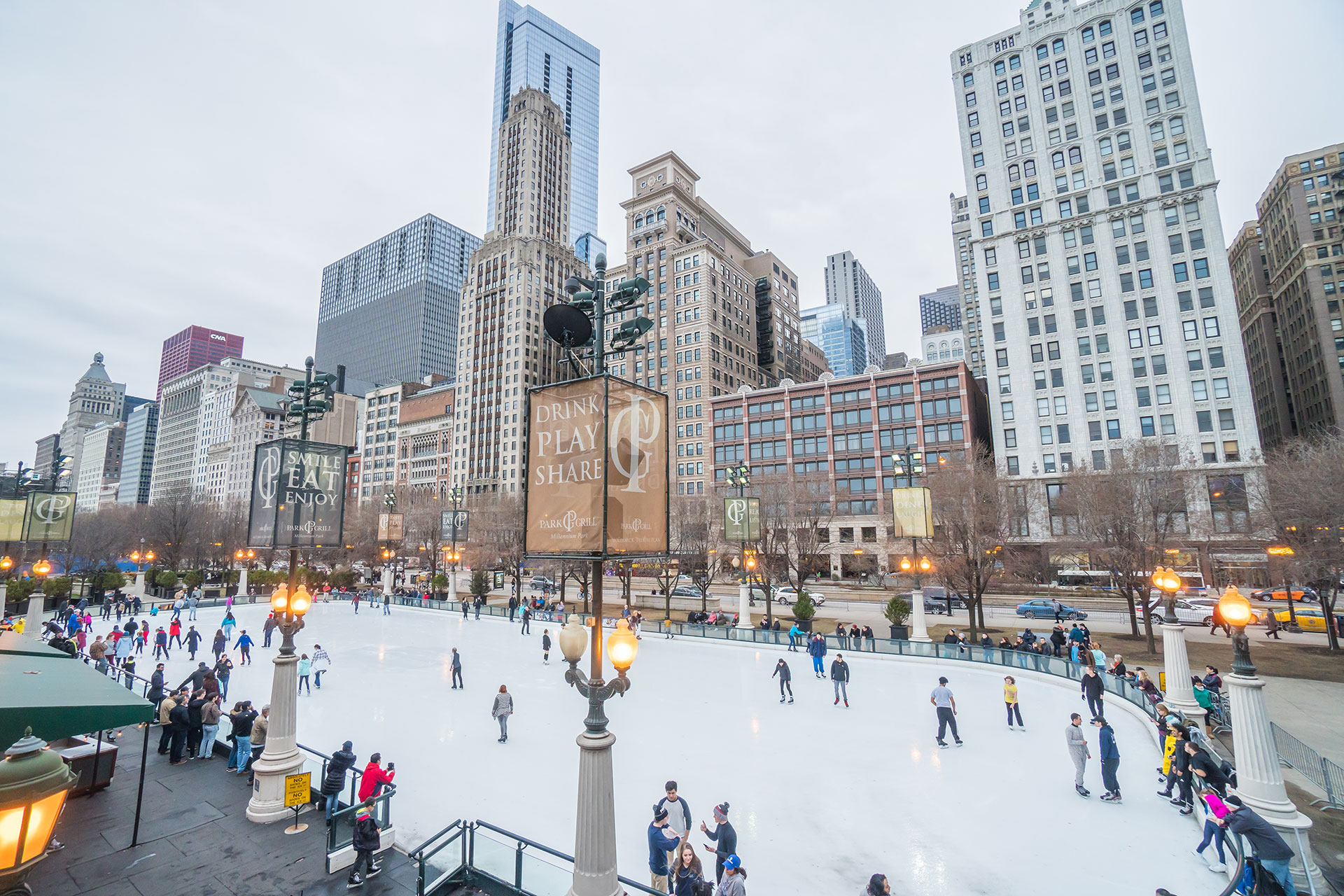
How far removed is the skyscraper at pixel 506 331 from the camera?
116250 mm

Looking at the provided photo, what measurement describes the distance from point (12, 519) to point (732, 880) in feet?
104

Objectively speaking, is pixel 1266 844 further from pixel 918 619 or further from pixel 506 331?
pixel 506 331

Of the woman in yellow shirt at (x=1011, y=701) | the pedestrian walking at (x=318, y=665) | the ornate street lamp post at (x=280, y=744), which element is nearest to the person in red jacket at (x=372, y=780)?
the ornate street lamp post at (x=280, y=744)

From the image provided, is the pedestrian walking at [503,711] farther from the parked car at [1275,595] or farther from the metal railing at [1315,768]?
the parked car at [1275,595]

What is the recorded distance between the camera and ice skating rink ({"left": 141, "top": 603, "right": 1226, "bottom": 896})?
32.0ft

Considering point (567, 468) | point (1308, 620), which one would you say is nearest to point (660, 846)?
point (567, 468)

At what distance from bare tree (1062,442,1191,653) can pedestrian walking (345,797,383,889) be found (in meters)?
30.2

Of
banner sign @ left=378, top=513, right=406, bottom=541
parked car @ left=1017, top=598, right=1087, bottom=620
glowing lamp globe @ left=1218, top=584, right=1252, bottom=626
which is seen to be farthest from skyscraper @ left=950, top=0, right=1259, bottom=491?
banner sign @ left=378, top=513, right=406, bottom=541

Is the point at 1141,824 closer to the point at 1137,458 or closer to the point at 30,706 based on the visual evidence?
→ the point at 30,706

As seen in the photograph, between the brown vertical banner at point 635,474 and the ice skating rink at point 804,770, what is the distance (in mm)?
6361

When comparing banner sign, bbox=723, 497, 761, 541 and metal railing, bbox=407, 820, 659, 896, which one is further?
banner sign, bbox=723, 497, 761, 541

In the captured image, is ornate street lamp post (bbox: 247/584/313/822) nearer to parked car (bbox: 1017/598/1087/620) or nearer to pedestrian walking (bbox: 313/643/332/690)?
pedestrian walking (bbox: 313/643/332/690)

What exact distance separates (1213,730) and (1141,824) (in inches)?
270

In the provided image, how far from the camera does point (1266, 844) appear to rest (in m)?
7.53
